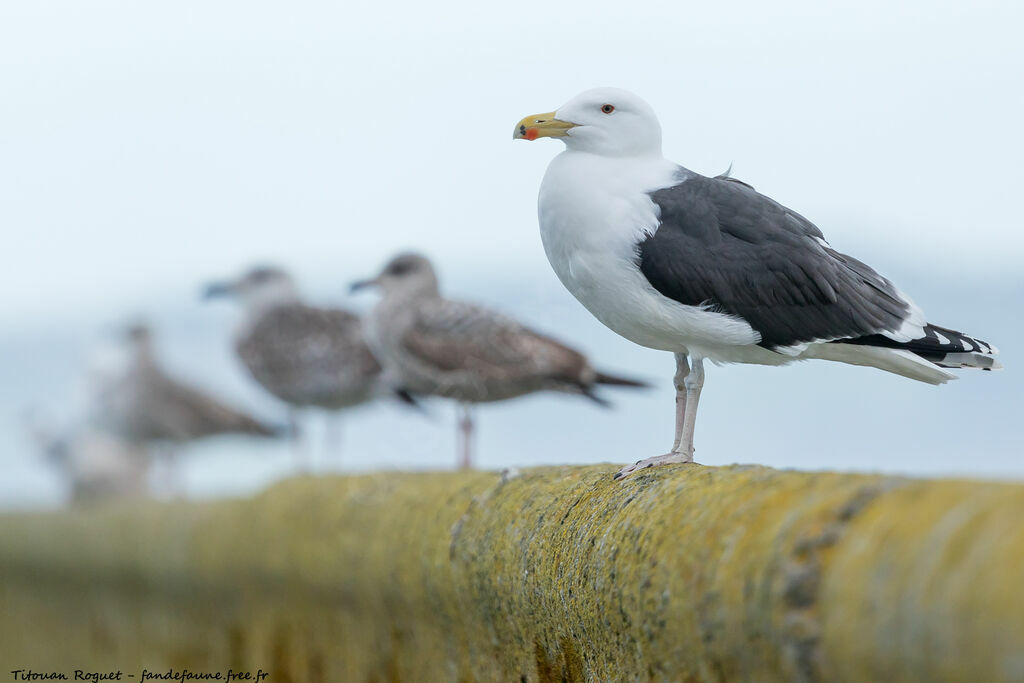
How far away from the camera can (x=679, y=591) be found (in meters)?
2.25

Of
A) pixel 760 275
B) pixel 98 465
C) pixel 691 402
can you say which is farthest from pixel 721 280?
pixel 98 465

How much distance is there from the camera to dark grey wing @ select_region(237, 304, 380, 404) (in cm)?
1033

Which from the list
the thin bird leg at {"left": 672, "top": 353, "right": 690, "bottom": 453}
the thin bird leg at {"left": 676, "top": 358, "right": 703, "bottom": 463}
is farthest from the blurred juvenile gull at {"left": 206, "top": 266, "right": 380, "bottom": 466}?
the thin bird leg at {"left": 676, "top": 358, "right": 703, "bottom": 463}

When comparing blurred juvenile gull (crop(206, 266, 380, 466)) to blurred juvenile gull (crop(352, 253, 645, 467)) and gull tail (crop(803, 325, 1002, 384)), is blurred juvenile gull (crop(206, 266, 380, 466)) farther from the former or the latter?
gull tail (crop(803, 325, 1002, 384))

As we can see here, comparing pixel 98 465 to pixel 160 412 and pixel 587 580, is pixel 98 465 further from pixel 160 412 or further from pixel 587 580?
pixel 587 580

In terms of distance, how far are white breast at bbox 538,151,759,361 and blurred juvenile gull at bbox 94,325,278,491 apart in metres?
10.8

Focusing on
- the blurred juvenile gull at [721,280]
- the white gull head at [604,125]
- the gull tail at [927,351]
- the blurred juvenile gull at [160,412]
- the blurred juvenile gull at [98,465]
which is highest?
the white gull head at [604,125]

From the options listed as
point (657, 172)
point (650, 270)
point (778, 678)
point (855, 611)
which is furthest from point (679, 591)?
point (657, 172)

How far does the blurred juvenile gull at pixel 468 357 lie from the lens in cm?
779

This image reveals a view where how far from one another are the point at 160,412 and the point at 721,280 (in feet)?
39.7

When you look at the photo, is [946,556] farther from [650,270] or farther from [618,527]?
[650,270]

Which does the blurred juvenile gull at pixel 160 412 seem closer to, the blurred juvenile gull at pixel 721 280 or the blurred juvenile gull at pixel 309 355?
the blurred juvenile gull at pixel 309 355

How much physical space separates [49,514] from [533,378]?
184 inches

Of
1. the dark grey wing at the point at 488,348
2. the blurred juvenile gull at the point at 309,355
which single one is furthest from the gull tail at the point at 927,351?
the blurred juvenile gull at the point at 309,355
